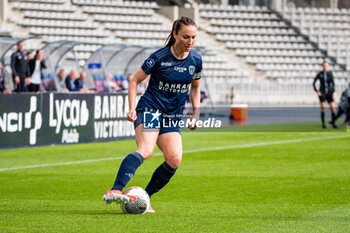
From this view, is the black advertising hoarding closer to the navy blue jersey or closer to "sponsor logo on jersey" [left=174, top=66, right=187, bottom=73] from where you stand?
the navy blue jersey

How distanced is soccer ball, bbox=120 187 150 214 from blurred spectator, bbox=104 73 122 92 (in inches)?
679

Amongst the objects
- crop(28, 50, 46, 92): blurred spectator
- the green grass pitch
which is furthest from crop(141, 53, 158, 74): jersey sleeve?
crop(28, 50, 46, 92): blurred spectator

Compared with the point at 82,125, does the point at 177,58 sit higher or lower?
higher

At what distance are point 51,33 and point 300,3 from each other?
62.5ft

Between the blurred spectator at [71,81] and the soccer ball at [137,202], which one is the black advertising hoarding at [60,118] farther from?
the soccer ball at [137,202]

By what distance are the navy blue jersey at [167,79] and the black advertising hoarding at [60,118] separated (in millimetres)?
9040

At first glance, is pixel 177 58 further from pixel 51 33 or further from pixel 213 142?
pixel 51 33

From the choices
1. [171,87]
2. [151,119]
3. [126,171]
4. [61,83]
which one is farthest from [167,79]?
[61,83]

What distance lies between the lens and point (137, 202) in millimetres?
7934

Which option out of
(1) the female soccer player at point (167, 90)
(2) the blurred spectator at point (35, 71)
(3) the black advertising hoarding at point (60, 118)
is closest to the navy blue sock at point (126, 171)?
(1) the female soccer player at point (167, 90)

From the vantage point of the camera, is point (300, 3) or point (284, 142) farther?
point (300, 3)

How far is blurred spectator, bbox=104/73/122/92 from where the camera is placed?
993 inches

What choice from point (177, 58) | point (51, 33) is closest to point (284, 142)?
point (177, 58)

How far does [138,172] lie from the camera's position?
12.8 meters
